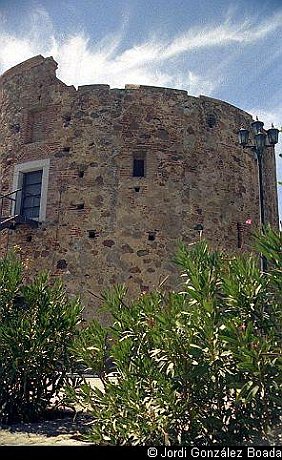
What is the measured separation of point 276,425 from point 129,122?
9930 millimetres

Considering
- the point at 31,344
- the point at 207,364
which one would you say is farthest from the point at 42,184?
the point at 207,364

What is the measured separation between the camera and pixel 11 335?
513 cm

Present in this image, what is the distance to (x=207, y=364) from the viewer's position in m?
3.28

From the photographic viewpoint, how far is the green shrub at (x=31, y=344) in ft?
16.7

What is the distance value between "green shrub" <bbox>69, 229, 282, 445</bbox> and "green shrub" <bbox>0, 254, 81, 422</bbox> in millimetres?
1511

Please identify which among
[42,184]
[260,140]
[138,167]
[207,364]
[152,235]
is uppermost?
[138,167]

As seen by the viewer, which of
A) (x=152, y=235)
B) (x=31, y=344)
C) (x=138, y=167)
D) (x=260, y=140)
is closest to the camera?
(x=31, y=344)

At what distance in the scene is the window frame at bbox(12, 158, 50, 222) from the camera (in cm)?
1191

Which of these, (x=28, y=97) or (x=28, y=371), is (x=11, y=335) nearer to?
(x=28, y=371)

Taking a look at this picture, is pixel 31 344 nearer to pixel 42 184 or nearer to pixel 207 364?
pixel 207 364

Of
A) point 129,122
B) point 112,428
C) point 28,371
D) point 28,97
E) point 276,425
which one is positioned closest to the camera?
point 276,425

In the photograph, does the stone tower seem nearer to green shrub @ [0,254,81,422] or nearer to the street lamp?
the street lamp

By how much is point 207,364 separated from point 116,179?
28.6 feet

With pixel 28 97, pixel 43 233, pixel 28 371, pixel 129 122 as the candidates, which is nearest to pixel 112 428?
pixel 28 371
